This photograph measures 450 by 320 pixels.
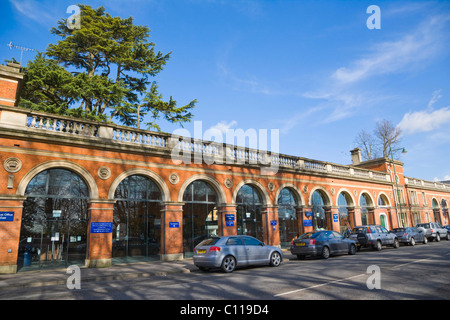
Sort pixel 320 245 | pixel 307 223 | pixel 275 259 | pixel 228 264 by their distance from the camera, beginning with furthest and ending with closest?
pixel 307 223 → pixel 320 245 → pixel 275 259 → pixel 228 264

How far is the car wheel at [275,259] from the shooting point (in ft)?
43.0

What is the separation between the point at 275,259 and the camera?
13.2 meters

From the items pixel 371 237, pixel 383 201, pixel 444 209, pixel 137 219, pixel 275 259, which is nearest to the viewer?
pixel 275 259

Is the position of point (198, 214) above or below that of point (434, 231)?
above

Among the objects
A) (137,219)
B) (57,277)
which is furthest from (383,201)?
(57,277)

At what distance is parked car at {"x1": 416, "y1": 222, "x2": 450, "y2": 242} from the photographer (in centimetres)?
2717

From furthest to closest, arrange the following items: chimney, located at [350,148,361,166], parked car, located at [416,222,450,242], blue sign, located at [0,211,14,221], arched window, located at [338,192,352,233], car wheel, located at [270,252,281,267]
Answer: chimney, located at [350,148,361,166]
arched window, located at [338,192,352,233]
parked car, located at [416,222,450,242]
car wheel, located at [270,252,281,267]
blue sign, located at [0,211,14,221]

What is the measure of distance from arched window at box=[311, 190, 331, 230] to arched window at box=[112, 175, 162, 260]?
14.7 m

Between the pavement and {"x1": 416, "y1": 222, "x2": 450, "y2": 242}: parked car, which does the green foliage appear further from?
{"x1": 416, "y1": 222, "x2": 450, "y2": 242}: parked car

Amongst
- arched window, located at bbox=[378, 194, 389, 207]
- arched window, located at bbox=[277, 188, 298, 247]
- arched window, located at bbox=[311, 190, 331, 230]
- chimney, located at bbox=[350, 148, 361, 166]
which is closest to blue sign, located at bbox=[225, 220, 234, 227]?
arched window, located at bbox=[277, 188, 298, 247]

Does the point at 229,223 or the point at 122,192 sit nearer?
the point at 122,192

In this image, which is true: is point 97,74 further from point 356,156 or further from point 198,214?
point 356,156

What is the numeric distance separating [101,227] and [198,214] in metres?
6.15
